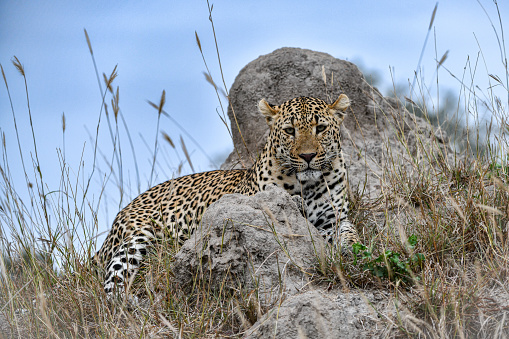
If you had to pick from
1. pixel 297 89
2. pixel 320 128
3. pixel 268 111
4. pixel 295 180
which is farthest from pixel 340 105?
pixel 297 89

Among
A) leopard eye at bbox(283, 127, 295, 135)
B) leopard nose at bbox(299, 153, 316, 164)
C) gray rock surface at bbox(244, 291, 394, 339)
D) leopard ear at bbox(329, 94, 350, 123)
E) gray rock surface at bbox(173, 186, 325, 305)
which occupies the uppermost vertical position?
leopard ear at bbox(329, 94, 350, 123)

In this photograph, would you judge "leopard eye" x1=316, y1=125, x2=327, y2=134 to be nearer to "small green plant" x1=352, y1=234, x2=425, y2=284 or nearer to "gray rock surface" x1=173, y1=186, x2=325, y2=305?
"gray rock surface" x1=173, y1=186, x2=325, y2=305

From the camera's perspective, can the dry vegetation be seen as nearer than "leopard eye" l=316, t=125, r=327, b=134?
Yes

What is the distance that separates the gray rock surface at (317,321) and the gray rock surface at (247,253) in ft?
1.49

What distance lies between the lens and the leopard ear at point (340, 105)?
7391mm

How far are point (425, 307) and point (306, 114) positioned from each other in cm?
292

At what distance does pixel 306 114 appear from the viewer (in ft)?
23.5

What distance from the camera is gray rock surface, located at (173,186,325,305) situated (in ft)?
18.2

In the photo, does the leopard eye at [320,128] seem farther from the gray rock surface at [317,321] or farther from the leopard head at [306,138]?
the gray rock surface at [317,321]

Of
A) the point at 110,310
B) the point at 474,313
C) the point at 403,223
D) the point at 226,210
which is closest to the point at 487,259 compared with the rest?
the point at 474,313

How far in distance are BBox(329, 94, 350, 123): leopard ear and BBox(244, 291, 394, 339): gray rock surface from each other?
114 inches

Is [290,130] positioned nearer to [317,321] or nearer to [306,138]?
[306,138]

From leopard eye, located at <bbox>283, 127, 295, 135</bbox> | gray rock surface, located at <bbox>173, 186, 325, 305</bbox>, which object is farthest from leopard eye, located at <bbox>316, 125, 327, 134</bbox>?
gray rock surface, located at <bbox>173, 186, 325, 305</bbox>

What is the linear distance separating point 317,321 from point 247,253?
111cm
